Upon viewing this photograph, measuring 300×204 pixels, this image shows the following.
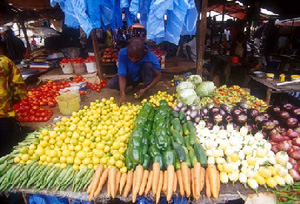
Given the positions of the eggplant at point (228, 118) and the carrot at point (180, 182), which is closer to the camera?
the carrot at point (180, 182)

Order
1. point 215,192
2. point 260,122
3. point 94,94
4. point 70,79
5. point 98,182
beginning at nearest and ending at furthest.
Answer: point 215,192 < point 98,182 < point 260,122 < point 94,94 < point 70,79

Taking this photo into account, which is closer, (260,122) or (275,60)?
(260,122)

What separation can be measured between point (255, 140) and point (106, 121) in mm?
2547

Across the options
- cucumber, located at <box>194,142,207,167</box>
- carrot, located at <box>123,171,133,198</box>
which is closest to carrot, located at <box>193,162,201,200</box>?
cucumber, located at <box>194,142,207,167</box>

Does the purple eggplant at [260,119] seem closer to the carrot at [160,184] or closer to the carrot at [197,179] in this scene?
the carrot at [197,179]

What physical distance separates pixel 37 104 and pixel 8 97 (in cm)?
158

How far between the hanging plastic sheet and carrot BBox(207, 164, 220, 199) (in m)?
2.05

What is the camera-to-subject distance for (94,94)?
5707mm

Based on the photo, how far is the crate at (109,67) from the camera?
6.71 m

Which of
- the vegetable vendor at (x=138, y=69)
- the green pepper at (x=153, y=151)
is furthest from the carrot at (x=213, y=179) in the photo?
the vegetable vendor at (x=138, y=69)

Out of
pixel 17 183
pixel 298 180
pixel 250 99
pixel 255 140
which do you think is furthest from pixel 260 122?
pixel 17 183

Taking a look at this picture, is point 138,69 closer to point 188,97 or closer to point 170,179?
point 188,97

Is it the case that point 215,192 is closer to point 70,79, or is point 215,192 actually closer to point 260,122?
point 260,122

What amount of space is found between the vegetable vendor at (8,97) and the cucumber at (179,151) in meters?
3.11
